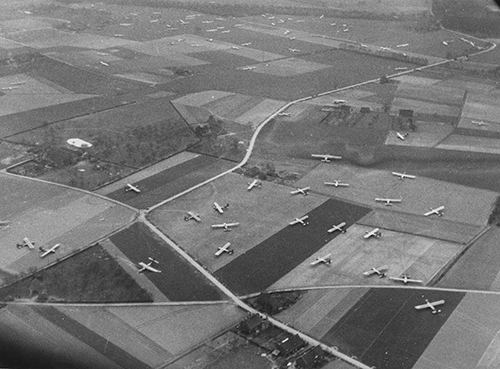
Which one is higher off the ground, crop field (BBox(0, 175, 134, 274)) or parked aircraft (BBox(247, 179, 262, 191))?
parked aircraft (BBox(247, 179, 262, 191))

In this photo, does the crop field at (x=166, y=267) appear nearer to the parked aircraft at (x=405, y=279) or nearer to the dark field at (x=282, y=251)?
the dark field at (x=282, y=251)

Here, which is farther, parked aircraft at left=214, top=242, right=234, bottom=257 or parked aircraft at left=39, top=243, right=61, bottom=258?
parked aircraft at left=214, top=242, right=234, bottom=257

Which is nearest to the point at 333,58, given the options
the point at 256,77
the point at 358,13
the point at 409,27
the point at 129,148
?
the point at 256,77

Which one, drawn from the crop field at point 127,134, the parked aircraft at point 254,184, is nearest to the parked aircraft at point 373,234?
the parked aircraft at point 254,184

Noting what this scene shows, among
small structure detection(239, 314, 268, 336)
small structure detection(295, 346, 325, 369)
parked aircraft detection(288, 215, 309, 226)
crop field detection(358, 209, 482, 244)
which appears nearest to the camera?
small structure detection(295, 346, 325, 369)

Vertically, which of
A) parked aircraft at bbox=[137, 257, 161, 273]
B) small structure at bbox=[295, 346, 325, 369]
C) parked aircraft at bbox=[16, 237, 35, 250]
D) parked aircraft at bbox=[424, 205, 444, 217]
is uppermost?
parked aircraft at bbox=[424, 205, 444, 217]

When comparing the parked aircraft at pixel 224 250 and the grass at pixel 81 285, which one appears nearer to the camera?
the grass at pixel 81 285

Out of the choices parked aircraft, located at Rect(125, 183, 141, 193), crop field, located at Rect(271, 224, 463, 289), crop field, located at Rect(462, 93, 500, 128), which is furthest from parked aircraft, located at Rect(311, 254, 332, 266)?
crop field, located at Rect(462, 93, 500, 128)

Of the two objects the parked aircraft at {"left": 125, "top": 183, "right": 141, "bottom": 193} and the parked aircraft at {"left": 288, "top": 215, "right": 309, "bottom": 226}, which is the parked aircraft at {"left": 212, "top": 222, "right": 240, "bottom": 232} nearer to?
the parked aircraft at {"left": 288, "top": 215, "right": 309, "bottom": 226}
